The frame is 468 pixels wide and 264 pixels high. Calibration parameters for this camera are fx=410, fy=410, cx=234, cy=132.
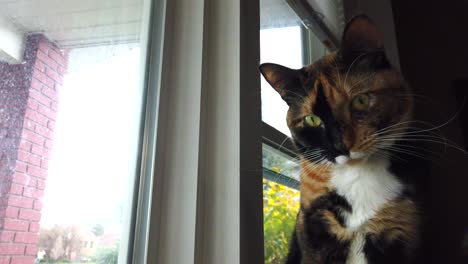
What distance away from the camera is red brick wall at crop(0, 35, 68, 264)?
53cm

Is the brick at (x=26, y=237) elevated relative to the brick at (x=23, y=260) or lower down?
elevated

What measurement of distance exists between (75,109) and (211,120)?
266 mm

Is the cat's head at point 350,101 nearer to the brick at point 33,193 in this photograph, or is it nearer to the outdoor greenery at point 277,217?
the outdoor greenery at point 277,217

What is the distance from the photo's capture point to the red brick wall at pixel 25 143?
534 millimetres

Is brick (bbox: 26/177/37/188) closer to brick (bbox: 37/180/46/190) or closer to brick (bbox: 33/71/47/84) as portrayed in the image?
brick (bbox: 37/180/46/190)

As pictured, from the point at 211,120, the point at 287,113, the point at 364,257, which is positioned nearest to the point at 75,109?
the point at 211,120

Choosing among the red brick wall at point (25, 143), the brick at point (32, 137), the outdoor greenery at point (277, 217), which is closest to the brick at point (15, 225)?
the red brick wall at point (25, 143)

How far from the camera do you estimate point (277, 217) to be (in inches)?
35.0

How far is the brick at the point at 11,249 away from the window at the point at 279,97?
0.46 meters

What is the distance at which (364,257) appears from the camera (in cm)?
70

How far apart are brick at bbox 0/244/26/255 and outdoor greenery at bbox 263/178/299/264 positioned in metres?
0.46

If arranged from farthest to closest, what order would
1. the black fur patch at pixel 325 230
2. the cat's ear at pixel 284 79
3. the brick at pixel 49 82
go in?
1. the cat's ear at pixel 284 79
2. the black fur patch at pixel 325 230
3. the brick at pixel 49 82

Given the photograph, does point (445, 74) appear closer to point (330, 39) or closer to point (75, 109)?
point (330, 39)

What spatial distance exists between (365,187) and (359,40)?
289 mm
